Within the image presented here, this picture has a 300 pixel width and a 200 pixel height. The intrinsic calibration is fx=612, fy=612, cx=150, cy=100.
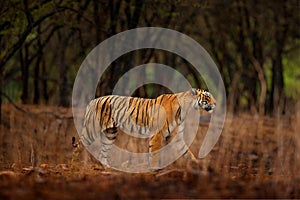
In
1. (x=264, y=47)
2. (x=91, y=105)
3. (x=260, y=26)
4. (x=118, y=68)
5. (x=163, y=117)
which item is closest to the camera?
(x=163, y=117)

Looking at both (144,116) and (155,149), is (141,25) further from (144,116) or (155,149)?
(155,149)

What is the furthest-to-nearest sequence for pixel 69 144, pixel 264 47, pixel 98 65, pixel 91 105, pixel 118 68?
pixel 264 47 < pixel 98 65 < pixel 118 68 < pixel 69 144 < pixel 91 105

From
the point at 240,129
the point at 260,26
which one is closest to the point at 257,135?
the point at 240,129

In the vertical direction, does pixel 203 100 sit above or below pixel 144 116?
above

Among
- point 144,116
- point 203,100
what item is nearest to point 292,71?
point 203,100

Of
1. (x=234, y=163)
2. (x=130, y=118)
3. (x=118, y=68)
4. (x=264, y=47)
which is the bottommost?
(x=234, y=163)

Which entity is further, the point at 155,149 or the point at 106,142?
the point at 106,142

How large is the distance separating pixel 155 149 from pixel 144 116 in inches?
30.8

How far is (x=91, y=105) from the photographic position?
11578 millimetres

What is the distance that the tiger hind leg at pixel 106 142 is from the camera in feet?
37.6

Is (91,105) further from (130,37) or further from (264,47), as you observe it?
(264,47)

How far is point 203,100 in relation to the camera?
1102 cm

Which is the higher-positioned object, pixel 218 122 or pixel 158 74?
pixel 158 74

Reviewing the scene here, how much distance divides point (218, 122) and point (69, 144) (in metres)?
5.21
